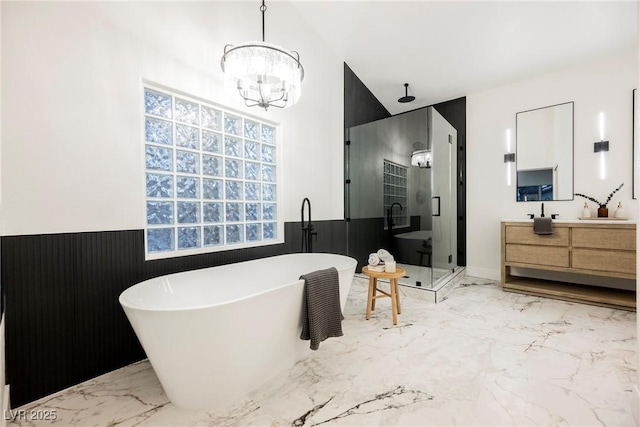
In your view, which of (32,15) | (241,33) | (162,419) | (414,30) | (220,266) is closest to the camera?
(162,419)

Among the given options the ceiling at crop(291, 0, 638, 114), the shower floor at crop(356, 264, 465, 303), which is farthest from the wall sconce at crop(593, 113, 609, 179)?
the shower floor at crop(356, 264, 465, 303)

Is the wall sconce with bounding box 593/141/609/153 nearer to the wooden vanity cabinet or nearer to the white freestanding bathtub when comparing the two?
the wooden vanity cabinet

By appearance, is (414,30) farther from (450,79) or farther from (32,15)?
(32,15)

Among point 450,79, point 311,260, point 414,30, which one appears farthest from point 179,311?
point 450,79

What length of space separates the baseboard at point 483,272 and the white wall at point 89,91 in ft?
12.6

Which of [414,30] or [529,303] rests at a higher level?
[414,30]

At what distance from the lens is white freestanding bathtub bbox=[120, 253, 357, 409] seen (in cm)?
123

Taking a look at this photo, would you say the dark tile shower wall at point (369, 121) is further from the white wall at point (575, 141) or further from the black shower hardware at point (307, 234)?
the black shower hardware at point (307, 234)

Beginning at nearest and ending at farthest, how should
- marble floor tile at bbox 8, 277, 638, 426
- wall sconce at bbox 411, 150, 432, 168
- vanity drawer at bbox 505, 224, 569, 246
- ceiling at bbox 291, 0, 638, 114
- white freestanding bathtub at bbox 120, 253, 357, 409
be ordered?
white freestanding bathtub at bbox 120, 253, 357, 409 < marble floor tile at bbox 8, 277, 638, 426 < ceiling at bbox 291, 0, 638, 114 < vanity drawer at bbox 505, 224, 569, 246 < wall sconce at bbox 411, 150, 432, 168

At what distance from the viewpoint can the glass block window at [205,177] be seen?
1978 mm

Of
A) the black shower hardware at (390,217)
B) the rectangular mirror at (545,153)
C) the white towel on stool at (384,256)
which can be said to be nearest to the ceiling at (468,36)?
the rectangular mirror at (545,153)

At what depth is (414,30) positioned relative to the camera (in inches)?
114

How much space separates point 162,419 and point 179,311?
617mm

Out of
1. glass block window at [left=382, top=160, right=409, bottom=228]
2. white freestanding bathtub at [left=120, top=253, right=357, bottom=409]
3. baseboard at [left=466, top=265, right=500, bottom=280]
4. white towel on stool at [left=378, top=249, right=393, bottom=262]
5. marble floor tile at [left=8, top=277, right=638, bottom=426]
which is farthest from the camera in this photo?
baseboard at [left=466, top=265, right=500, bottom=280]
